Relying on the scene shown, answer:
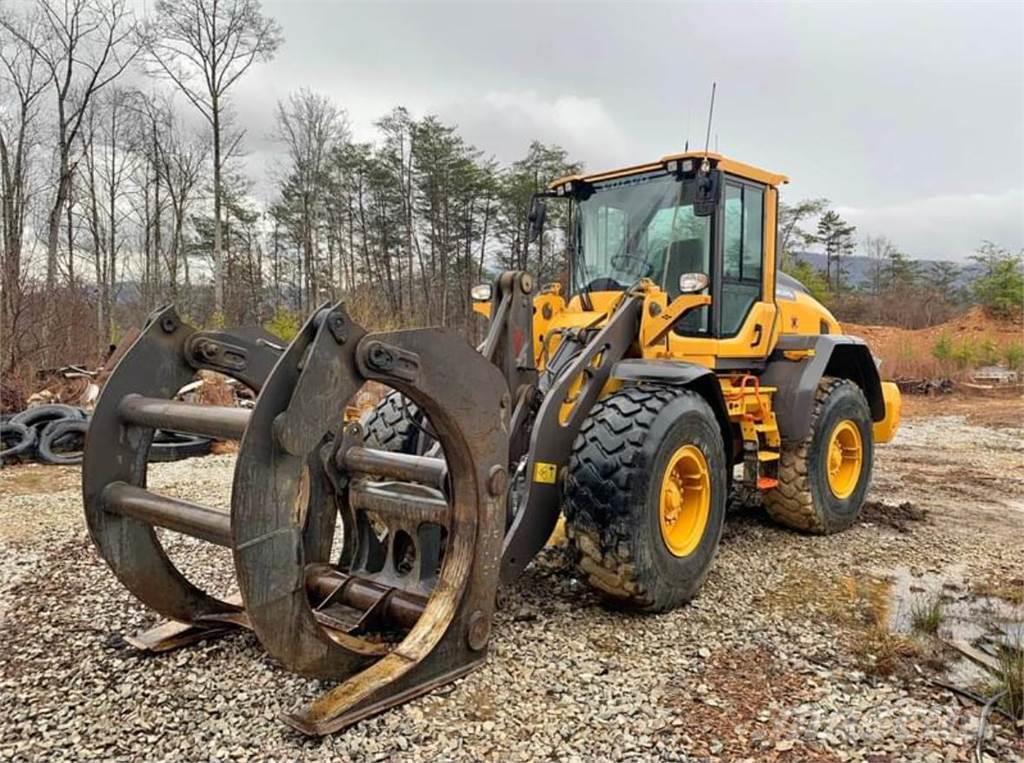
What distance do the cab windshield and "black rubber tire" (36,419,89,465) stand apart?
6.06m

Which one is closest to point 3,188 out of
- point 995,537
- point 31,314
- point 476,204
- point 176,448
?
point 31,314

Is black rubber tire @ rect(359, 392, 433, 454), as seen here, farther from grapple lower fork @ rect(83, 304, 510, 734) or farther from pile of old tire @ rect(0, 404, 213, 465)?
pile of old tire @ rect(0, 404, 213, 465)

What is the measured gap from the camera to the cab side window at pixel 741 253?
5.10 meters

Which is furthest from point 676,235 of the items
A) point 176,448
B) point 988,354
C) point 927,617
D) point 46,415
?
point 988,354

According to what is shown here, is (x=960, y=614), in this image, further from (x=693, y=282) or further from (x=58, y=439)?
(x=58, y=439)

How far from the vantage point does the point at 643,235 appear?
5.02m

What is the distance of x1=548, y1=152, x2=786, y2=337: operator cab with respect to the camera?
4914 mm

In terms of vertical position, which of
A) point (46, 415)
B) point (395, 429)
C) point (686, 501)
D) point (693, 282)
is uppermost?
point (693, 282)

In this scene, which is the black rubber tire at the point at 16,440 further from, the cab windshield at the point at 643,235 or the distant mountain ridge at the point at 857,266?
the distant mountain ridge at the point at 857,266

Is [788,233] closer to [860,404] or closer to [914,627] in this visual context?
[860,404]

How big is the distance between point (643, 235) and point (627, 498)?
2.15 m

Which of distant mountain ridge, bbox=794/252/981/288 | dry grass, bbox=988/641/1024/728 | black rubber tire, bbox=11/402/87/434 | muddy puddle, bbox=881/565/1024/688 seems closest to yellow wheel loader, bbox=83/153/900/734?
muddy puddle, bbox=881/565/1024/688

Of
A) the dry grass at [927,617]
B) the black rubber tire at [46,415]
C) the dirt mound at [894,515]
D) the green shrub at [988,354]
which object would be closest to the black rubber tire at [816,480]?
the dirt mound at [894,515]

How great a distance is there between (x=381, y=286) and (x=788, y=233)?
19.7 m
